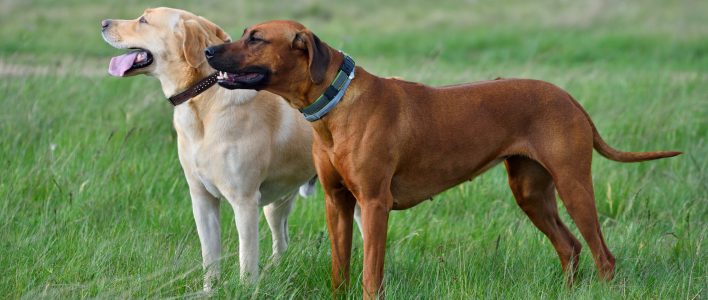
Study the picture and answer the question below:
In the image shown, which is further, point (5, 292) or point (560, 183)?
point (560, 183)

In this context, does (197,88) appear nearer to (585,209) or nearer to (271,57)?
(271,57)

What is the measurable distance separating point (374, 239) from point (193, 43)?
1452 mm

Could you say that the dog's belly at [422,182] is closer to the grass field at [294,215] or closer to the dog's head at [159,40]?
the grass field at [294,215]

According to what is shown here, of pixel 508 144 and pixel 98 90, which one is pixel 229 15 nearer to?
pixel 98 90

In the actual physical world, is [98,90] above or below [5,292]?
below

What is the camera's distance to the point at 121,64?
5.66m

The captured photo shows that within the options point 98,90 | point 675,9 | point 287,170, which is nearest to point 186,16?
point 287,170

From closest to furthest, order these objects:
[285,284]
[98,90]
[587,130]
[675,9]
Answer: [285,284], [587,130], [98,90], [675,9]

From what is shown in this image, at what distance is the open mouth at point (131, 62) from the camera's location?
562 cm

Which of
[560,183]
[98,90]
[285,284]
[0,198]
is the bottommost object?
[98,90]

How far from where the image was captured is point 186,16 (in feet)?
18.5

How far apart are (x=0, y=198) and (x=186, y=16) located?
158 centimetres

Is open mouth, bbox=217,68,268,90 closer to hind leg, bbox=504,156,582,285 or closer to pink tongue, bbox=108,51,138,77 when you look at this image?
pink tongue, bbox=108,51,138,77

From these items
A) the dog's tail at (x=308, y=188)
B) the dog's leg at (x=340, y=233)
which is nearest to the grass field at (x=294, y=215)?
the dog's leg at (x=340, y=233)
